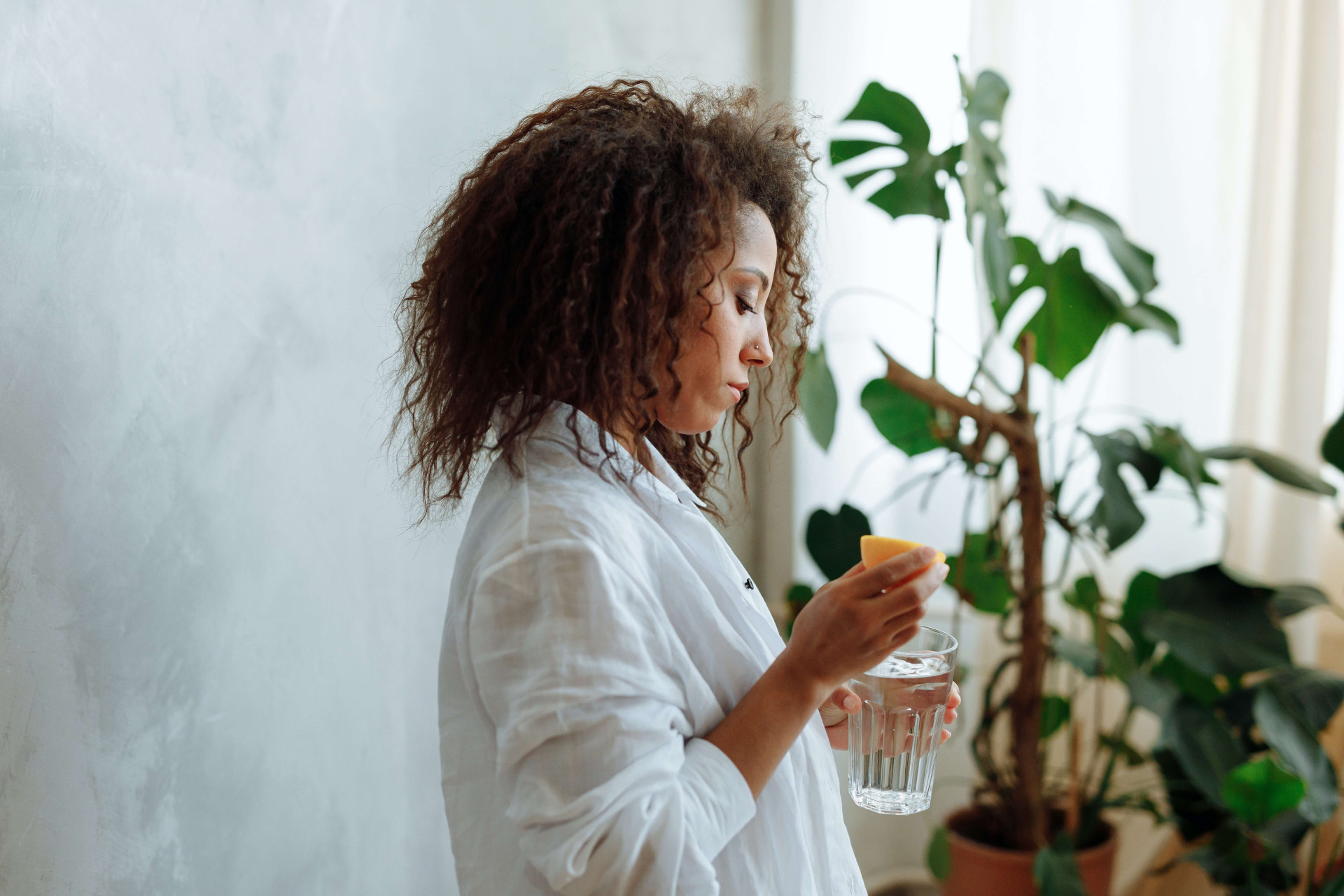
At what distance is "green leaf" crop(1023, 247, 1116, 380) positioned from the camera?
1676 mm

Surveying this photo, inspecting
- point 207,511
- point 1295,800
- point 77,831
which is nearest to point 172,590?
point 207,511

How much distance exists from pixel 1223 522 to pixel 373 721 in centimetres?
158

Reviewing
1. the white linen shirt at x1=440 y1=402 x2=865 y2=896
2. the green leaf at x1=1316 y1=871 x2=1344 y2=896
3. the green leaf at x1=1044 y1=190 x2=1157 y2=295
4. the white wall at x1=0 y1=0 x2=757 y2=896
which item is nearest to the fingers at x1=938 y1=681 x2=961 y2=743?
the white linen shirt at x1=440 y1=402 x2=865 y2=896

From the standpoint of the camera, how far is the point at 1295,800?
1.54 m

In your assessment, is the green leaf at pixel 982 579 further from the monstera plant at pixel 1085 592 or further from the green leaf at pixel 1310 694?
the green leaf at pixel 1310 694

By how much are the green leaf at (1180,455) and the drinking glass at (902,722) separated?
0.88 meters

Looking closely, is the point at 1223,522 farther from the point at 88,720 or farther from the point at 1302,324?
the point at 88,720

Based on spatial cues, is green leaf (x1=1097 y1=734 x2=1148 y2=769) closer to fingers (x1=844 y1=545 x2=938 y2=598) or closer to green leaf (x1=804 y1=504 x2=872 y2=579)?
green leaf (x1=804 y1=504 x2=872 y2=579)

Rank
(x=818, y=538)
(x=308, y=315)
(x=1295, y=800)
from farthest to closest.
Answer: (x=818, y=538) → (x=1295, y=800) → (x=308, y=315)

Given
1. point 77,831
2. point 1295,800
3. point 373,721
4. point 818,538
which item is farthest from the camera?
point 818,538

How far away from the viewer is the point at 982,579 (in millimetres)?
1833

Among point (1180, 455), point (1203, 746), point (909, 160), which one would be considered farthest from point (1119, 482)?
point (909, 160)

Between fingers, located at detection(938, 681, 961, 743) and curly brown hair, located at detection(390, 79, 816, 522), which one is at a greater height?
curly brown hair, located at detection(390, 79, 816, 522)

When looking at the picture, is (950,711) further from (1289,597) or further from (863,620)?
(1289,597)
